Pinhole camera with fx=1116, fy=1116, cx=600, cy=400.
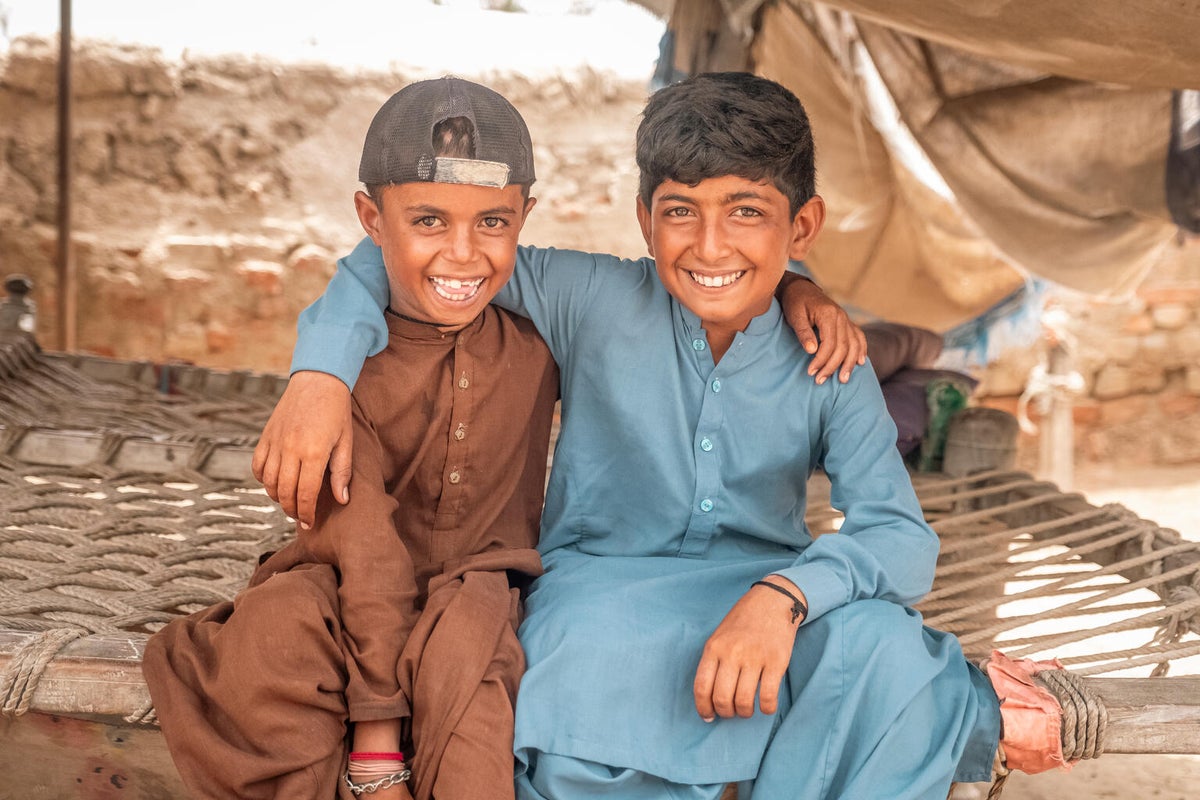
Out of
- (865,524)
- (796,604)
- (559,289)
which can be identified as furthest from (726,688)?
(559,289)

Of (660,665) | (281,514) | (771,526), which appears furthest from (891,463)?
(281,514)

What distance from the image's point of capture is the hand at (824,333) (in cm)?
163

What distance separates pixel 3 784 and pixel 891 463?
1600 millimetres

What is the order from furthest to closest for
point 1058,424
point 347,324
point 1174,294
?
point 1174,294 → point 1058,424 → point 347,324

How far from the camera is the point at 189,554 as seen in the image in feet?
7.15

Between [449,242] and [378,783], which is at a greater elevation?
[449,242]

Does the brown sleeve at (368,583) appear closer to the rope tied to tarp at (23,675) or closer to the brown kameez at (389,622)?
the brown kameez at (389,622)

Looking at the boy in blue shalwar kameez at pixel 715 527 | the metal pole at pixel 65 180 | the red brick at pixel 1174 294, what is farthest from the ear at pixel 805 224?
the red brick at pixel 1174 294

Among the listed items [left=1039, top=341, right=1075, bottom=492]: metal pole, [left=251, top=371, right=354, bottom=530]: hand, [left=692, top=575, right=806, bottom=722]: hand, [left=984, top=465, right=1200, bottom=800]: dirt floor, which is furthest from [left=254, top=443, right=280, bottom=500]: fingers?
[left=1039, top=341, right=1075, bottom=492]: metal pole

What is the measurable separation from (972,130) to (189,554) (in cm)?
245

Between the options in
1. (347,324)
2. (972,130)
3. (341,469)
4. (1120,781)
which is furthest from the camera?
(972,130)

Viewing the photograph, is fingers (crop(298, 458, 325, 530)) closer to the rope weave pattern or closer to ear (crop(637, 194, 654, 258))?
the rope weave pattern

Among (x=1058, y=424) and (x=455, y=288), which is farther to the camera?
(x=1058, y=424)

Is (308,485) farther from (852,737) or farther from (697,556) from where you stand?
(852,737)
